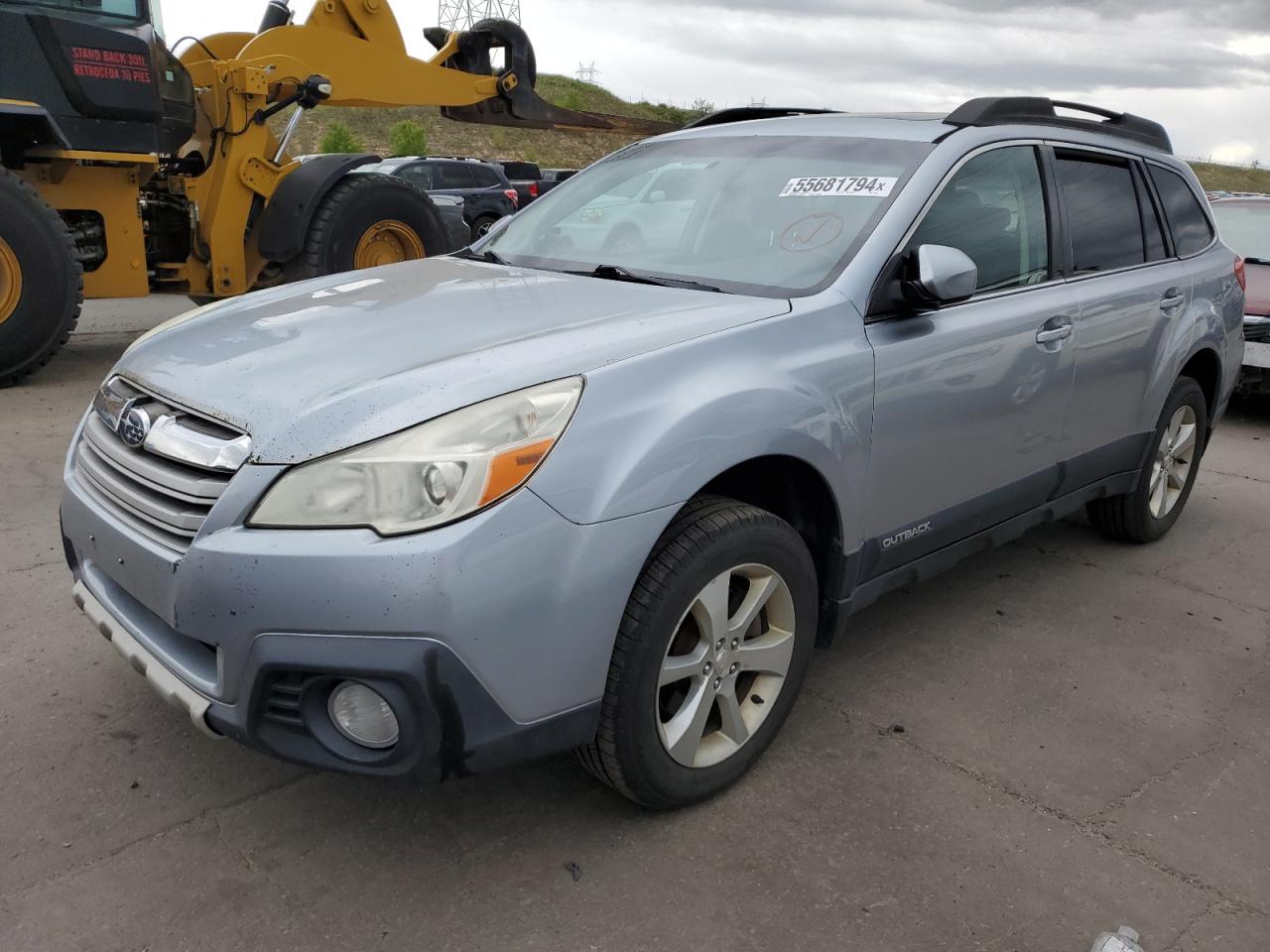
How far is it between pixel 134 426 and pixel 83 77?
213 inches

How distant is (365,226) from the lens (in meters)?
8.19

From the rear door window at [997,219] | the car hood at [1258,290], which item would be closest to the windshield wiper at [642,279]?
the rear door window at [997,219]

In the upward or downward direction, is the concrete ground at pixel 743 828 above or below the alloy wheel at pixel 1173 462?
below

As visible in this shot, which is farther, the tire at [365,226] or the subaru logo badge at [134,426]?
the tire at [365,226]

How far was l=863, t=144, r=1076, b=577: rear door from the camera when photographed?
297 centimetres

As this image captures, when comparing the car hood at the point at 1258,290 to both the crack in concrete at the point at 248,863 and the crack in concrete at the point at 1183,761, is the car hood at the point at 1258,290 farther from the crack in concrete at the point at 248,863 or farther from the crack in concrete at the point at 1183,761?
the crack in concrete at the point at 248,863

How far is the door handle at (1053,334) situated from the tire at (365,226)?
5.60 metres

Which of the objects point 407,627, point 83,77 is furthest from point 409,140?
point 407,627

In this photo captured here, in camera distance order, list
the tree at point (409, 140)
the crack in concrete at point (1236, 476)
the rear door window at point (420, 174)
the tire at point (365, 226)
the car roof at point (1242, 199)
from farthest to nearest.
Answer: the tree at point (409, 140) < the rear door window at point (420, 174) < the car roof at point (1242, 199) < the tire at point (365, 226) < the crack in concrete at point (1236, 476)

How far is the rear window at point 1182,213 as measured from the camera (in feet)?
14.6

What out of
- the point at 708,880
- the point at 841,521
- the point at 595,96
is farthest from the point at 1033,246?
the point at 595,96

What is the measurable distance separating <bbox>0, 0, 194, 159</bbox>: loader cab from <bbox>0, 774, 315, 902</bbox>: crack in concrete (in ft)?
18.1

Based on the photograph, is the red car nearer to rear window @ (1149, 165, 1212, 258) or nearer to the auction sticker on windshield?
rear window @ (1149, 165, 1212, 258)

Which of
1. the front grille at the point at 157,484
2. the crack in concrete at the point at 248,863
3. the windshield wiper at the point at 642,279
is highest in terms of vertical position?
the windshield wiper at the point at 642,279
